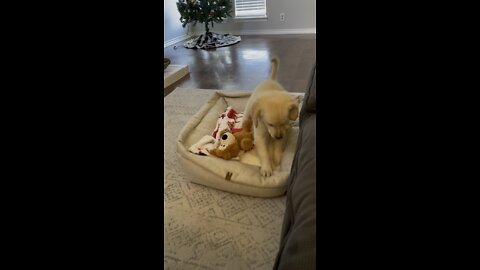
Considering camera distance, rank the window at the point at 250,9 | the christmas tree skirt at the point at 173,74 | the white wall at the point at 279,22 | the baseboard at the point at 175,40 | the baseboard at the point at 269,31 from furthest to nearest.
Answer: the window at the point at 250,9 → the baseboard at the point at 269,31 → the white wall at the point at 279,22 → the baseboard at the point at 175,40 → the christmas tree skirt at the point at 173,74

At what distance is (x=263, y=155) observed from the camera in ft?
5.13

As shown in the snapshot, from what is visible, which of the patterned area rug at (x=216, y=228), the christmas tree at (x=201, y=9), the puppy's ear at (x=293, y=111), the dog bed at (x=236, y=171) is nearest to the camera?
the patterned area rug at (x=216, y=228)

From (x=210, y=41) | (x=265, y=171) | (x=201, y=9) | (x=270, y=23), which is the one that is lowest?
(x=265, y=171)

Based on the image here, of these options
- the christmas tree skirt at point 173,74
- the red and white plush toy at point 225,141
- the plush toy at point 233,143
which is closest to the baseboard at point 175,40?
the christmas tree skirt at point 173,74

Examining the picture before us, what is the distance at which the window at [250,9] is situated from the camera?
530cm

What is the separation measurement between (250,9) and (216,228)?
4.69 metres

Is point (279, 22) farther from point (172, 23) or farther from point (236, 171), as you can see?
point (236, 171)

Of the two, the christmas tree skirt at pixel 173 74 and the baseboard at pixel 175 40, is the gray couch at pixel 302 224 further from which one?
the baseboard at pixel 175 40

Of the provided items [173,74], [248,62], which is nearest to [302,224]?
[173,74]

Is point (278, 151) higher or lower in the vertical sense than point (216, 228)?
higher

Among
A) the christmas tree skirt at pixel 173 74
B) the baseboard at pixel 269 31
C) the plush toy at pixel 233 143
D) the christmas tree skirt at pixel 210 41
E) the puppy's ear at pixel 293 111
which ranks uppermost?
the baseboard at pixel 269 31

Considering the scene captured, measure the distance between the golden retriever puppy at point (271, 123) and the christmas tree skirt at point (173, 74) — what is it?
1605 mm

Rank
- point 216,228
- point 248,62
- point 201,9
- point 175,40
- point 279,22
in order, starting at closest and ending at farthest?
point 216,228
point 248,62
point 201,9
point 175,40
point 279,22
